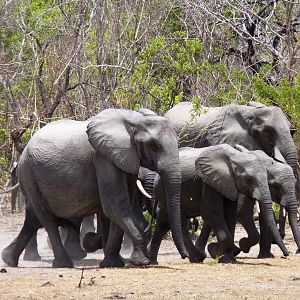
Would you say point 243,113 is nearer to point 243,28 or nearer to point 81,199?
point 81,199

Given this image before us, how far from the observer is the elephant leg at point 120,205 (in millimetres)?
13797

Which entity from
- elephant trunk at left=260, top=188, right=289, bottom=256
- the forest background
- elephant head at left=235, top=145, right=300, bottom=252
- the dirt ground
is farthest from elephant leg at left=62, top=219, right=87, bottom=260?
the forest background

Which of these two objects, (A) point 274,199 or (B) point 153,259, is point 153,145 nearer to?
(B) point 153,259

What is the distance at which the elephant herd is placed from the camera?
13.8 m

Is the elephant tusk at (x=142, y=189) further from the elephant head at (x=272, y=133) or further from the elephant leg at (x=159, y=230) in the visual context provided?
the elephant head at (x=272, y=133)

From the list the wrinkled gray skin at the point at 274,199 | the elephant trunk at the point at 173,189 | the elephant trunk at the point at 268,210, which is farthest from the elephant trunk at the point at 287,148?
the elephant trunk at the point at 173,189

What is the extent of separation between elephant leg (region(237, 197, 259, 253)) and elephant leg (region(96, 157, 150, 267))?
5.36 feet

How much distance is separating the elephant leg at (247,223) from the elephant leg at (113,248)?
1753 millimetres

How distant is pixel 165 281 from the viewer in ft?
39.7

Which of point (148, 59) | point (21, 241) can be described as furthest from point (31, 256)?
point (148, 59)

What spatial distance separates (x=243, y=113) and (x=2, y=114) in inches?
332

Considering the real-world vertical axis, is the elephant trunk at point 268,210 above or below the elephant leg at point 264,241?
above

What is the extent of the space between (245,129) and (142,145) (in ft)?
11.1

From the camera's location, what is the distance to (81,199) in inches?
571
